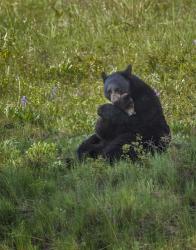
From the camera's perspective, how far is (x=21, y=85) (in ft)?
36.9

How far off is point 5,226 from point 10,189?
634 mm

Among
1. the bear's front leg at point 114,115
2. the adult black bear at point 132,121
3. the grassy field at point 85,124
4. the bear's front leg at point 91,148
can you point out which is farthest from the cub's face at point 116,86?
the grassy field at point 85,124

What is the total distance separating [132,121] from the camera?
7.43m

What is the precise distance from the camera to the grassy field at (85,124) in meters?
6.23

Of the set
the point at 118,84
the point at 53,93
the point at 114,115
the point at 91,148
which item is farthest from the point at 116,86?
the point at 53,93

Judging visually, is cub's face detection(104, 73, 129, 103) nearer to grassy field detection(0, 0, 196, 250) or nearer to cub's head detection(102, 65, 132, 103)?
cub's head detection(102, 65, 132, 103)

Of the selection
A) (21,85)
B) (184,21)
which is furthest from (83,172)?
(184,21)

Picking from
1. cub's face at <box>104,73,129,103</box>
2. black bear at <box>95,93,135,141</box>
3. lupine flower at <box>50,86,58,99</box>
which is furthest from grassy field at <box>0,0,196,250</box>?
cub's face at <box>104,73,129,103</box>

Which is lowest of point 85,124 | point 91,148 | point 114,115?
point 91,148

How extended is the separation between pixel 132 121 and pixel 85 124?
2098mm

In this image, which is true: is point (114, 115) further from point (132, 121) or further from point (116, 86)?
point (116, 86)

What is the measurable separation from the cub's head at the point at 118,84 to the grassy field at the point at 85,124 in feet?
2.08

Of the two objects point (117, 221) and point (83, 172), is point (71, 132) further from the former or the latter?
point (117, 221)

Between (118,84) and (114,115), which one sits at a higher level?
(118,84)
